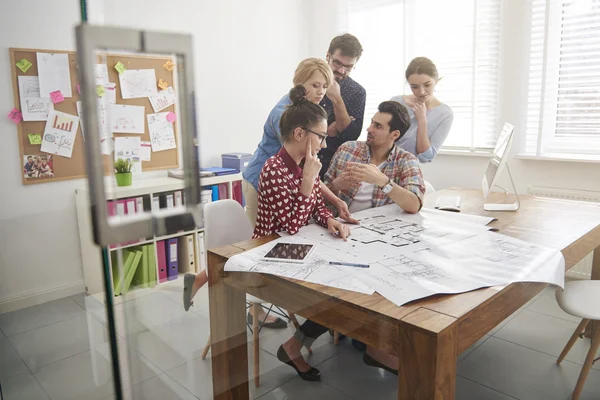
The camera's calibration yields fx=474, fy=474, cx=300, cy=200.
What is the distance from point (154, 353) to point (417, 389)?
50 cm

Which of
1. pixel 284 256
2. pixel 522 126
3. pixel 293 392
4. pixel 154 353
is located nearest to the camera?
pixel 154 353

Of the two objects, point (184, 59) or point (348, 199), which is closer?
point (184, 59)

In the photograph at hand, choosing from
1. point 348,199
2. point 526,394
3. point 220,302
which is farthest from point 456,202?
point 220,302

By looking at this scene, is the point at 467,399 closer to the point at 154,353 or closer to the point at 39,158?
the point at 154,353

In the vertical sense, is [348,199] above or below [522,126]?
below

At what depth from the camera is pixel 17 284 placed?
0.70 meters

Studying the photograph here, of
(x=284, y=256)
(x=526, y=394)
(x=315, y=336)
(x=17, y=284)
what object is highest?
(x=17, y=284)

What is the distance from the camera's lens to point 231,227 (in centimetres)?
160

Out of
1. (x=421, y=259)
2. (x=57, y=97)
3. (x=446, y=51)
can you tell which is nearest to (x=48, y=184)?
(x=57, y=97)

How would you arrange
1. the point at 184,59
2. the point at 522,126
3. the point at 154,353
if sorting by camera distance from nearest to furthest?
the point at 184,59
the point at 154,353
the point at 522,126

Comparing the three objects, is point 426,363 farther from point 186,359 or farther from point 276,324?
point 276,324

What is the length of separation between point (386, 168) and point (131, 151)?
4.91ft

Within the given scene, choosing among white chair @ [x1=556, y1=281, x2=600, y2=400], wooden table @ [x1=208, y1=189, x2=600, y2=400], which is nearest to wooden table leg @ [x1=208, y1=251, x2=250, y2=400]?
wooden table @ [x1=208, y1=189, x2=600, y2=400]

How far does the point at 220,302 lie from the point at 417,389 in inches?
22.1
